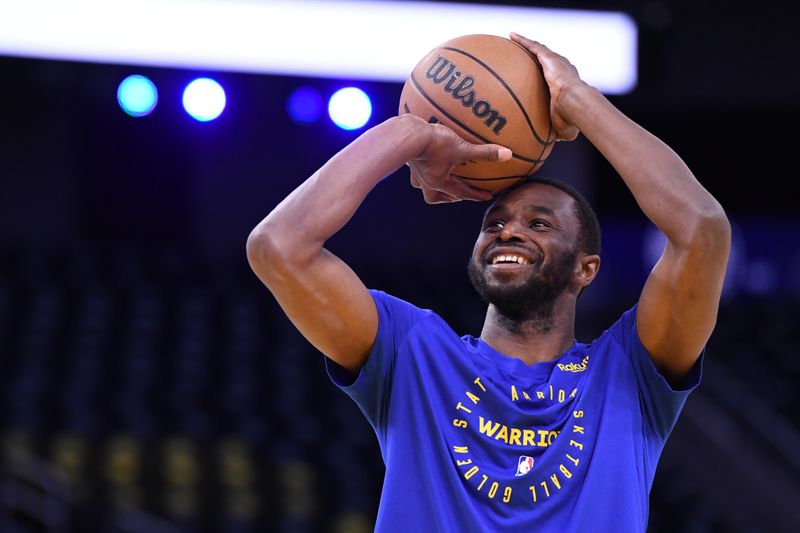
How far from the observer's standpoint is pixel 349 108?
8086 mm

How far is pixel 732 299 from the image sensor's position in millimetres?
11891

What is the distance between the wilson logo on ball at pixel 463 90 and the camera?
254 centimetres

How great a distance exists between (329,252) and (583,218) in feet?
1.98

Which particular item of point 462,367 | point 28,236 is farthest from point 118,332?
point 462,367

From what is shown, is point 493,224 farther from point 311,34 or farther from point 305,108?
point 305,108

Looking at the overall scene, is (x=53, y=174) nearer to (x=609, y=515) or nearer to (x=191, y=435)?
(x=191, y=435)

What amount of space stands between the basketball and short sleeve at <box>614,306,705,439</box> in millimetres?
459

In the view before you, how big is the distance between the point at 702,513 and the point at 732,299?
14.6 ft

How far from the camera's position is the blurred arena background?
7.38 meters

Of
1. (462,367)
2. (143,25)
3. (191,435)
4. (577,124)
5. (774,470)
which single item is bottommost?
(191,435)

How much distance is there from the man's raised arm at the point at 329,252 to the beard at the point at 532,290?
257 mm

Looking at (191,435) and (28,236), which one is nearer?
(191,435)

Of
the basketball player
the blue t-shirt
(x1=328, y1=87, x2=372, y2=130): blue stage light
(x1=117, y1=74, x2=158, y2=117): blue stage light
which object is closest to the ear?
the basketball player

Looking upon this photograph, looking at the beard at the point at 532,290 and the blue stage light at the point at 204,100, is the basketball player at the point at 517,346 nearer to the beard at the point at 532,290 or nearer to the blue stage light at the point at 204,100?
the beard at the point at 532,290
